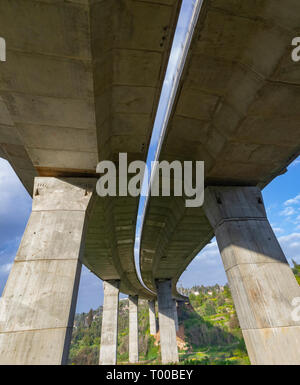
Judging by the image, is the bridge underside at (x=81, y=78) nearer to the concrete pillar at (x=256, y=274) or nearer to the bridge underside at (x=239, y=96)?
the bridge underside at (x=239, y=96)

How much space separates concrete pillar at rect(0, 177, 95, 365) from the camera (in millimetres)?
4578

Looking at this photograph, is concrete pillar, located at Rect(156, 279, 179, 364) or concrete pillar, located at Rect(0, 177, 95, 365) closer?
concrete pillar, located at Rect(0, 177, 95, 365)

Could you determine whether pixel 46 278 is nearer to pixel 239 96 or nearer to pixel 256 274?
pixel 256 274

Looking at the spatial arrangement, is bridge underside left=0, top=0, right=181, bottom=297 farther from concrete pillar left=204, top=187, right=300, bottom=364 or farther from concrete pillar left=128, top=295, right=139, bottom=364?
concrete pillar left=128, top=295, right=139, bottom=364

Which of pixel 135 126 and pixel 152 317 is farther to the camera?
pixel 152 317

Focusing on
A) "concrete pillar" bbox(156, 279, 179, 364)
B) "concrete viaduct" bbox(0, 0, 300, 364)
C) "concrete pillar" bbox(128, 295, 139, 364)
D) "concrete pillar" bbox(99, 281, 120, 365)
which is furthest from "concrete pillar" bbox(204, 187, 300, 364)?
"concrete pillar" bbox(128, 295, 139, 364)

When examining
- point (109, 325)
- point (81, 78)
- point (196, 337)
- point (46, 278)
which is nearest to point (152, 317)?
point (196, 337)

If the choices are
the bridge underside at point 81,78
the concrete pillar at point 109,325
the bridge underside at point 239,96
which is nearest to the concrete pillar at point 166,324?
the concrete pillar at point 109,325

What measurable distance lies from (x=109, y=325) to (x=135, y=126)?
1108 inches

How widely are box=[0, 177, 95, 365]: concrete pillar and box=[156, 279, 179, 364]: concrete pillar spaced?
23604 mm

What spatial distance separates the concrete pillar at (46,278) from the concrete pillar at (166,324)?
2360 centimetres

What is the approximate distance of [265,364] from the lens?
559 centimetres

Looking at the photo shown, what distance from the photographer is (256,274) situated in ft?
21.6
